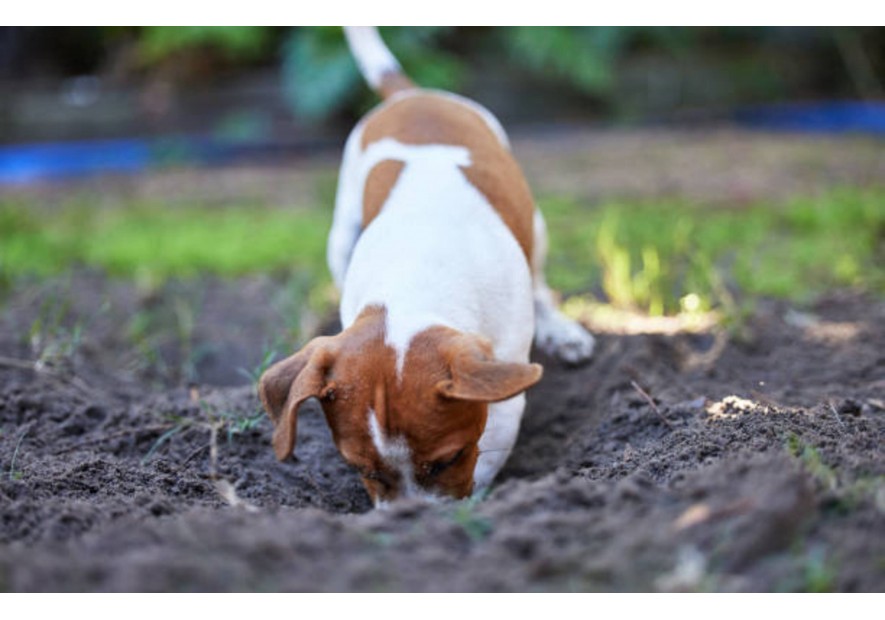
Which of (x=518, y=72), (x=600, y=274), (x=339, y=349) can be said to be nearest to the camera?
(x=339, y=349)

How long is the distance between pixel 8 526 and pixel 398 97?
3343 mm

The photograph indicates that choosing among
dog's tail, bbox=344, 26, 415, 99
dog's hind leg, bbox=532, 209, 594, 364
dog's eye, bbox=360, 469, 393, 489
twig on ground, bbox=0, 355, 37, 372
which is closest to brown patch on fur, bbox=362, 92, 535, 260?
dog's hind leg, bbox=532, 209, 594, 364

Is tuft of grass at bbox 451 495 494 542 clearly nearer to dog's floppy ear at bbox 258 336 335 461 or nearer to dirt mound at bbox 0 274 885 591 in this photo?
dirt mound at bbox 0 274 885 591

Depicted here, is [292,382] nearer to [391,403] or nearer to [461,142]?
[391,403]

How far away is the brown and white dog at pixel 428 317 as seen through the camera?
129 inches

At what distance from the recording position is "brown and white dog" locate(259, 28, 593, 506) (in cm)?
329

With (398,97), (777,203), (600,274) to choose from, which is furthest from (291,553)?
(777,203)

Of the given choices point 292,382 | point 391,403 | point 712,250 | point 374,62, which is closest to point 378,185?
point 292,382

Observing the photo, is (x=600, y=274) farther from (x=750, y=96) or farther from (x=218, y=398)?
(x=750, y=96)

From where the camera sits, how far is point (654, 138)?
10.5 m

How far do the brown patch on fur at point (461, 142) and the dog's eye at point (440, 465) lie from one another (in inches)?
48.8

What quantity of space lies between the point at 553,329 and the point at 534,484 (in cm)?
229

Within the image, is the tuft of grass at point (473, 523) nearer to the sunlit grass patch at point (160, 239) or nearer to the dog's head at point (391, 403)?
the dog's head at point (391, 403)

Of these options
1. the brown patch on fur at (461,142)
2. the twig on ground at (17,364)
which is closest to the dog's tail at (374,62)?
the brown patch on fur at (461,142)
